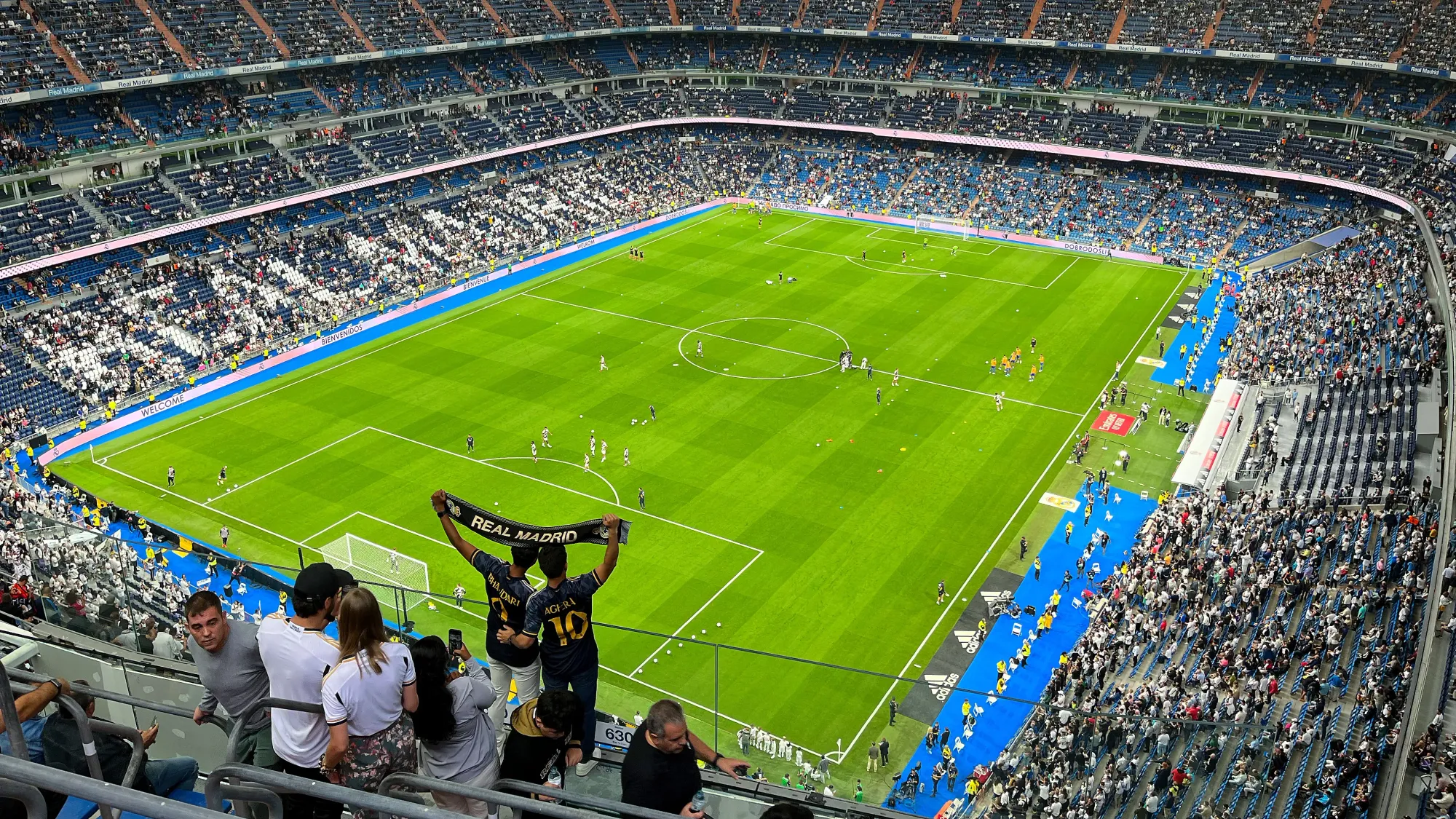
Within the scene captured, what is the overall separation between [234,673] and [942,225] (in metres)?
77.8

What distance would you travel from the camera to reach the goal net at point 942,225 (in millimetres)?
80562

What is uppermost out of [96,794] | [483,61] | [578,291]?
[96,794]

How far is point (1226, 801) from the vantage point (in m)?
22.1

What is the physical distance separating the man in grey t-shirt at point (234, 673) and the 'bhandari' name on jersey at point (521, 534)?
344cm

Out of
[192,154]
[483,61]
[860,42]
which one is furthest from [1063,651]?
[860,42]

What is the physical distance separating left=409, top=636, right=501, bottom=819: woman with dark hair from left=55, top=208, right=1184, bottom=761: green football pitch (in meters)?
8.50

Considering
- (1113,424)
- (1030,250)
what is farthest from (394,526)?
(1030,250)

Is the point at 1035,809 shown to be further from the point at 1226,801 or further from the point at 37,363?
the point at 37,363

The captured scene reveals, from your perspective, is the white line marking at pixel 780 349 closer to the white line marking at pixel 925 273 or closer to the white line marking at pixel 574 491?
the white line marking at pixel 925 273

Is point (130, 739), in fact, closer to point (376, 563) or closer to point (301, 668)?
point (301, 668)

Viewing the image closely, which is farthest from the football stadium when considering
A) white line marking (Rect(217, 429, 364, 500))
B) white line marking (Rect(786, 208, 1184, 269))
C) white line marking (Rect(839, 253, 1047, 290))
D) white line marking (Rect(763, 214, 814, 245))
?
white line marking (Rect(839, 253, 1047, 290))

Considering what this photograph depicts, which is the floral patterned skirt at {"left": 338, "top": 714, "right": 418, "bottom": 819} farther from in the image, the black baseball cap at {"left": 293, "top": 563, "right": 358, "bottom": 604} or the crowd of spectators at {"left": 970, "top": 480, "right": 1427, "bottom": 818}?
the crowd of spectators at {"left": 970, "top": 480, "right": 1427, "bottom": 818}

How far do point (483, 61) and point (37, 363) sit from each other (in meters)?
46.1

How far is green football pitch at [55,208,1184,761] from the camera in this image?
1340 inches
